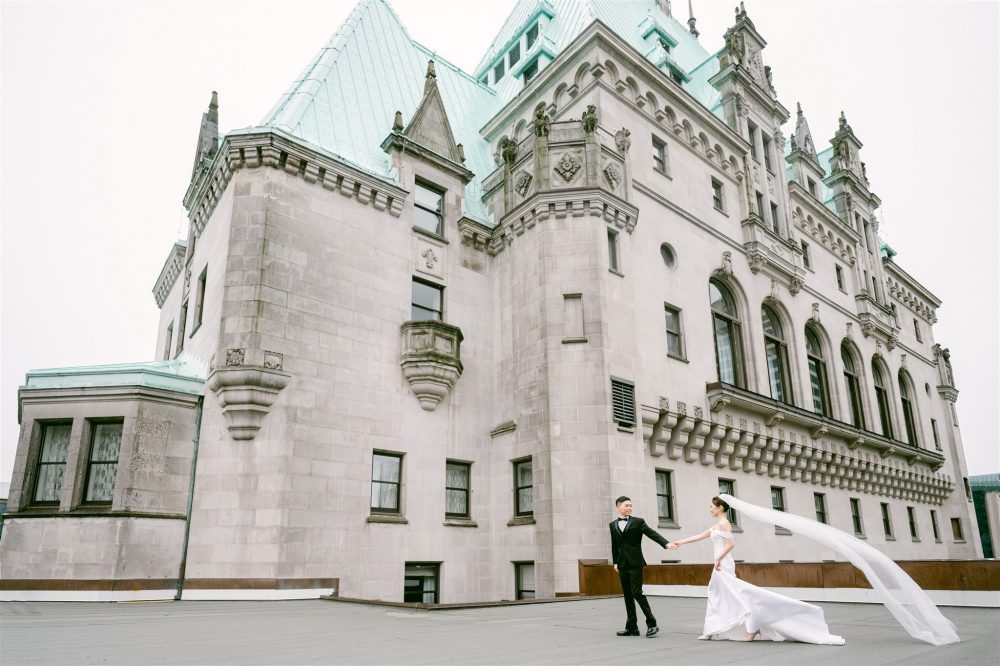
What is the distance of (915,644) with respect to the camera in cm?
789

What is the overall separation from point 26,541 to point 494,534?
1258 centimetres

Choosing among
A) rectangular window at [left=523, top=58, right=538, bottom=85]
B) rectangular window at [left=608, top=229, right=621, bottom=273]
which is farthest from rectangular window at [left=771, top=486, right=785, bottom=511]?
rectangular window at [left=523, top=58, right=538, bottom=85]

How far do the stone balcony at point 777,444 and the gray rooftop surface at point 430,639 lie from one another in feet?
31.6

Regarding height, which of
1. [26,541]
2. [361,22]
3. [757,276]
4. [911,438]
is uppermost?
[361,22]

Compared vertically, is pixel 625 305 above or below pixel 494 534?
above

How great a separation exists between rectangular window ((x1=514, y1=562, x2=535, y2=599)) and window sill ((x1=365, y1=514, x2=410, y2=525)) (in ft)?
12.6

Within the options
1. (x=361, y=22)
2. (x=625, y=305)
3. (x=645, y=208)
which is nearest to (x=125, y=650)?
(x=625, y=305)

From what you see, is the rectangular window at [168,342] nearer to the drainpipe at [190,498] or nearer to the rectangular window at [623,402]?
the drainpipe at [190,498]

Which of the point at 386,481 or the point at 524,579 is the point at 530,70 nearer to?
Answer: the point at 386,481

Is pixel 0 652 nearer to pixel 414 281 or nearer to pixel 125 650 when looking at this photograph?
pixel 125 650

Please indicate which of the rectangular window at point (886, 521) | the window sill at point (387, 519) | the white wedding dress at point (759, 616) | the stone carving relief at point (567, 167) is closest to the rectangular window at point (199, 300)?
the window sill at point (387, 519)

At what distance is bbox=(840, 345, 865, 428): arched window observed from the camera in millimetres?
35500

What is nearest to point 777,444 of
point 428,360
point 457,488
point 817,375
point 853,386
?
point 817,375

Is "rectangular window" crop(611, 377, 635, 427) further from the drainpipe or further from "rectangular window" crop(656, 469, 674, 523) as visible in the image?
the drainpipe
